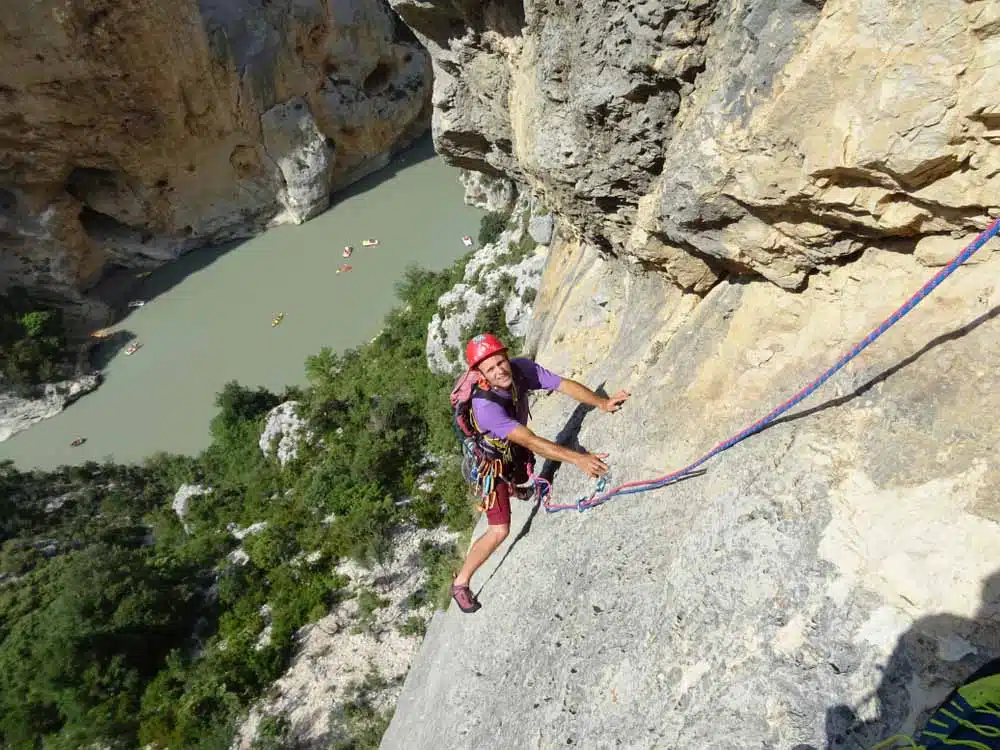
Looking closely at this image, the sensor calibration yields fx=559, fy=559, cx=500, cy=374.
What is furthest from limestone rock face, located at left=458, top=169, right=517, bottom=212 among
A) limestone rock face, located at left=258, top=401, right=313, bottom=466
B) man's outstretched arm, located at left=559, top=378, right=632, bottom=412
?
man's outstretched arm, located at left=559, top=378, right=632, bottom=412

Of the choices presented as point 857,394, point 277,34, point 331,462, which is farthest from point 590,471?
point 277,34

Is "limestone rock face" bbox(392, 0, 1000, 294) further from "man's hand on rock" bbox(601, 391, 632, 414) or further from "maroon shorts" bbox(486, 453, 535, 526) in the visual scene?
"maroon shorts" bbox(486, 453, 535, 526)

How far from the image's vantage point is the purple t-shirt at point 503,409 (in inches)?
137

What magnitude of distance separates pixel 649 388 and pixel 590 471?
28.3 inches

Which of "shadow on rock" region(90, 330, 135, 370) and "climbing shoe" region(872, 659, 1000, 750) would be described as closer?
"climbing shoe" region(872, 659, 1000, 750)

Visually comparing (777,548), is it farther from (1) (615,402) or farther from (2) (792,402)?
(1) (615,402)

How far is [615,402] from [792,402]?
144 centimetres

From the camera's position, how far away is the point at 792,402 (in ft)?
8.23

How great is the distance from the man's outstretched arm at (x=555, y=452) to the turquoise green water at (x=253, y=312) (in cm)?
1565

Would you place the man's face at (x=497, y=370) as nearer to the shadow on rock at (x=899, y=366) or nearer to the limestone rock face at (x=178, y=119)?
the shadow on rock at (x=899, y=366)

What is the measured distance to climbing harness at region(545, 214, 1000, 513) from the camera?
2039 mm

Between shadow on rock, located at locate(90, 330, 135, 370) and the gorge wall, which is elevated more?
the gorge wall

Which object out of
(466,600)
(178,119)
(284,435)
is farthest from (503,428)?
(178,119)

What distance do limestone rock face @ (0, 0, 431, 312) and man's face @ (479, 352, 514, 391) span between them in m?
19.4
